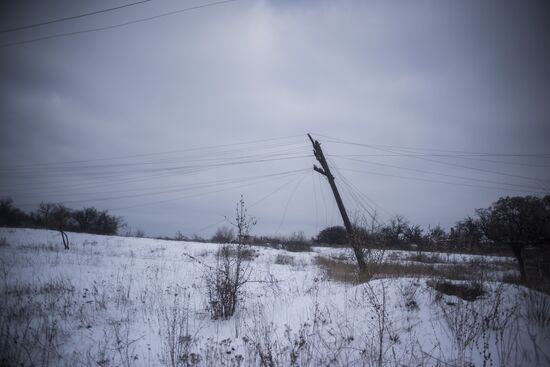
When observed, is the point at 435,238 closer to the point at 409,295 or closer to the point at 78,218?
the point at 409,295

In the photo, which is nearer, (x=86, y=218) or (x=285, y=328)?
(x=285, y=328)

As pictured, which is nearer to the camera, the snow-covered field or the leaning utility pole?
the snow-covered field

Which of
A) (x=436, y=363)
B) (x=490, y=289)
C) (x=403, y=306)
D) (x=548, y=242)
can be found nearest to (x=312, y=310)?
(x=403, y=306)

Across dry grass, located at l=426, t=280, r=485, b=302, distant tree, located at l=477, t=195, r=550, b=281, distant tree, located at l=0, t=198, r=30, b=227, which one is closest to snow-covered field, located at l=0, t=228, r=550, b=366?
dry grass, located at l=426, t=280, r=485, b=302

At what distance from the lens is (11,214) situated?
45531 mm

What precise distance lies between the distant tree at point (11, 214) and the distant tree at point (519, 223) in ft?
236

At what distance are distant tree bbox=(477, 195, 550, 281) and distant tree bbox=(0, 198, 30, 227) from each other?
7204 centimetres

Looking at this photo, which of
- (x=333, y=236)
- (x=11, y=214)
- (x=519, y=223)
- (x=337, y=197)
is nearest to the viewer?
(x=337, y=197)

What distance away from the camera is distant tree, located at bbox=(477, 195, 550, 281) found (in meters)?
9.41

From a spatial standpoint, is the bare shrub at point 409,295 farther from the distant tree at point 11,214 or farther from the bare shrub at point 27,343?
the distant tree at point 11,214

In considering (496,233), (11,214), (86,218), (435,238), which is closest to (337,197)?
(435,238)

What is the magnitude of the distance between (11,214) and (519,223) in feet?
260

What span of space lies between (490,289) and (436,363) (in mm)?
3056

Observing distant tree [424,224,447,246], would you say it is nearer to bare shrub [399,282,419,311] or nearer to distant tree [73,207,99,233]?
bare shrub [399,282,419,311]
